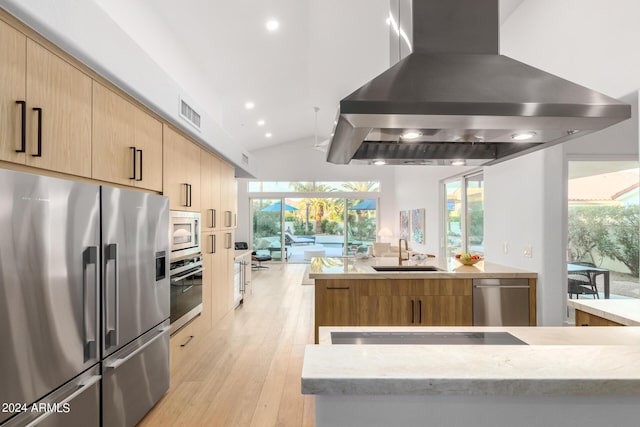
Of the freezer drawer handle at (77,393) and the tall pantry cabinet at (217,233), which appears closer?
the freezer drawer handle at (77,393)

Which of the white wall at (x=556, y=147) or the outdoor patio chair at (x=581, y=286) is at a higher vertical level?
the white wall at (x=556, y=147)

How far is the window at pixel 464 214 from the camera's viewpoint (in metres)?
5.19

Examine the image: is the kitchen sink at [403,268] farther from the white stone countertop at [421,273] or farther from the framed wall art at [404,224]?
the framed wall art at [404,224]

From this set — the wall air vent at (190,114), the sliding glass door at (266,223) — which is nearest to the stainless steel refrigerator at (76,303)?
the wall air vent at (190,114)

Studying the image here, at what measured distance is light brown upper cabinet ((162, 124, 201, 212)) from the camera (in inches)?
114

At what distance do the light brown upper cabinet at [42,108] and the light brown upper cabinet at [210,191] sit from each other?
6.30 ft

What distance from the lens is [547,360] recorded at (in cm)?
108

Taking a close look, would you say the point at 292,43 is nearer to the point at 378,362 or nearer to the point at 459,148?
the point at 459,148

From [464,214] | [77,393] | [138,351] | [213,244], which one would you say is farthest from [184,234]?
[464,214]

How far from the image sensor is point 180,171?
10.4ft

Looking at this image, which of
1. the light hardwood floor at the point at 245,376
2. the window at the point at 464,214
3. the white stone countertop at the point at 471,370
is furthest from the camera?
the window at the point at 464,214

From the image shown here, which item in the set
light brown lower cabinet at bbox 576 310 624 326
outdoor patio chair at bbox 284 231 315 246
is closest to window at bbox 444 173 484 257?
light brown lower cabinet at bbox 576 310 624 326

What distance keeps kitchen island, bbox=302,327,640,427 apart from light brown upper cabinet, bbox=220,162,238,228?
12.4ft

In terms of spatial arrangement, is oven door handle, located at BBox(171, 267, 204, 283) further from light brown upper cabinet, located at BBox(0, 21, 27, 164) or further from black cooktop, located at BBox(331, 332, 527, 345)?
black cooktop, located at BBox(331, 332, 527, 345)
